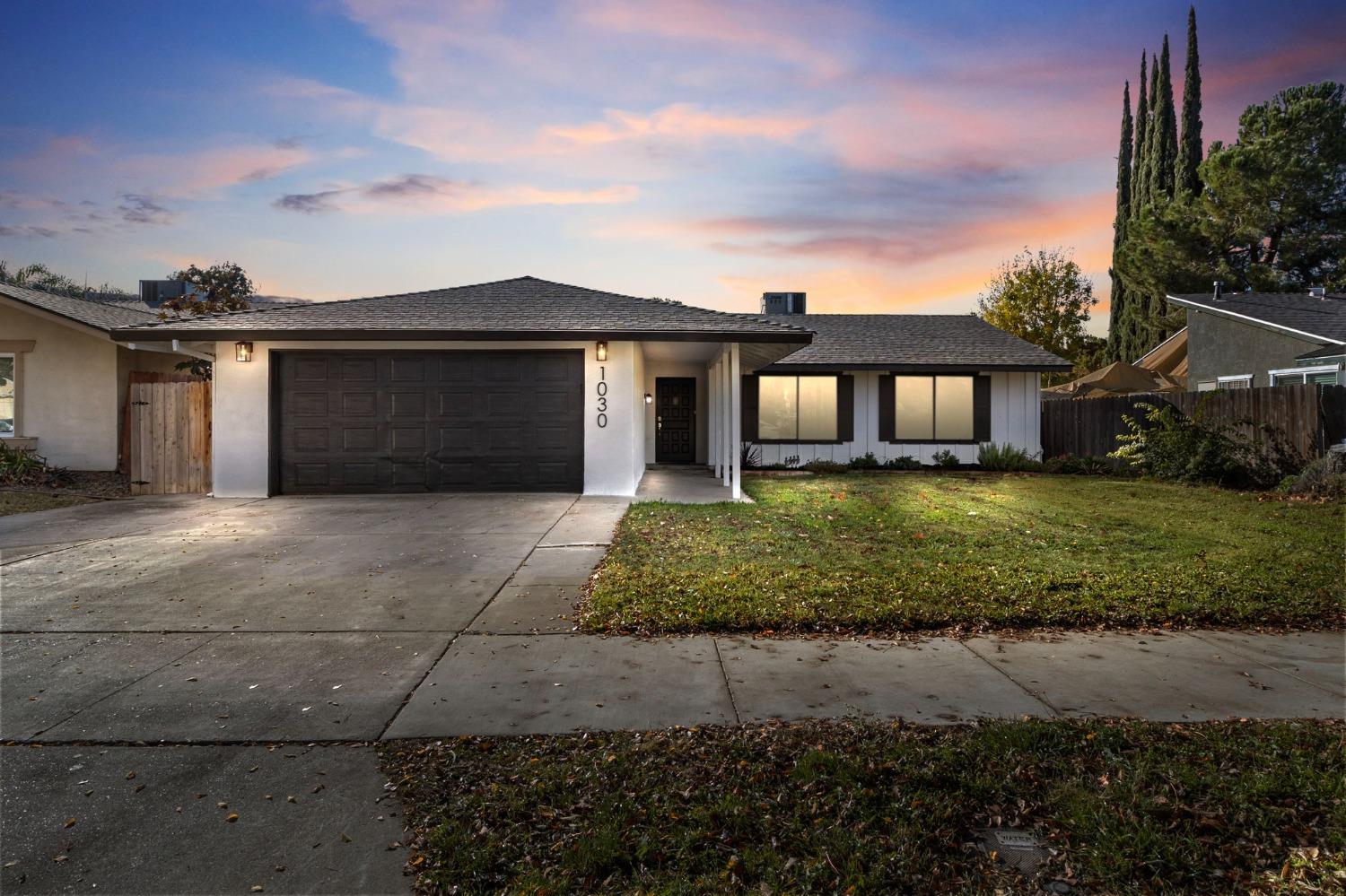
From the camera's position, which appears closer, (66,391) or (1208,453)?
(1208,453)

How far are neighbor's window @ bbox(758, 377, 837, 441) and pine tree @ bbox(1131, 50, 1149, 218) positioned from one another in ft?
76.3

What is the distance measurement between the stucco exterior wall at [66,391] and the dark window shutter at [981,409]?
18.4 meters

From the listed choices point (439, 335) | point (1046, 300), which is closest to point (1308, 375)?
point (1046, 300)

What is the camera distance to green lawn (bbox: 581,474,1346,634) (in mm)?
5082

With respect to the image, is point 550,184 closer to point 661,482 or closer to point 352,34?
point 352,34

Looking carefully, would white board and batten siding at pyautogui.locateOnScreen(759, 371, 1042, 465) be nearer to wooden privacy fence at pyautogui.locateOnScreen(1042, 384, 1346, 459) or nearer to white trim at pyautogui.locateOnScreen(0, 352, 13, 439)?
wooden privacy fence at pyautogui.locateOnScreen(1042, 384, 1346, 459)

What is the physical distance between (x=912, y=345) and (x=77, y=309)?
18321 millimetres

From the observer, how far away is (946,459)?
1686 cm

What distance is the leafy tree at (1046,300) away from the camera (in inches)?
1226

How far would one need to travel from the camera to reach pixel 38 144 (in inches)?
537

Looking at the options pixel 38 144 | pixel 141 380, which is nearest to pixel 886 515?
pixel 141 380

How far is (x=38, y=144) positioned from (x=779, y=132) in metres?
14.0

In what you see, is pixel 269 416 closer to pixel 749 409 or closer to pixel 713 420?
pixel 713 420

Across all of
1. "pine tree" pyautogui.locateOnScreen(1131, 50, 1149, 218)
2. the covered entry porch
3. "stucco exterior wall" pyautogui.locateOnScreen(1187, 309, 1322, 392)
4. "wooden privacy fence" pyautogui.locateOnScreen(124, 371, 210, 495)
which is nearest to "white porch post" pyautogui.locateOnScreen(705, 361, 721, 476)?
the covered entry porch
